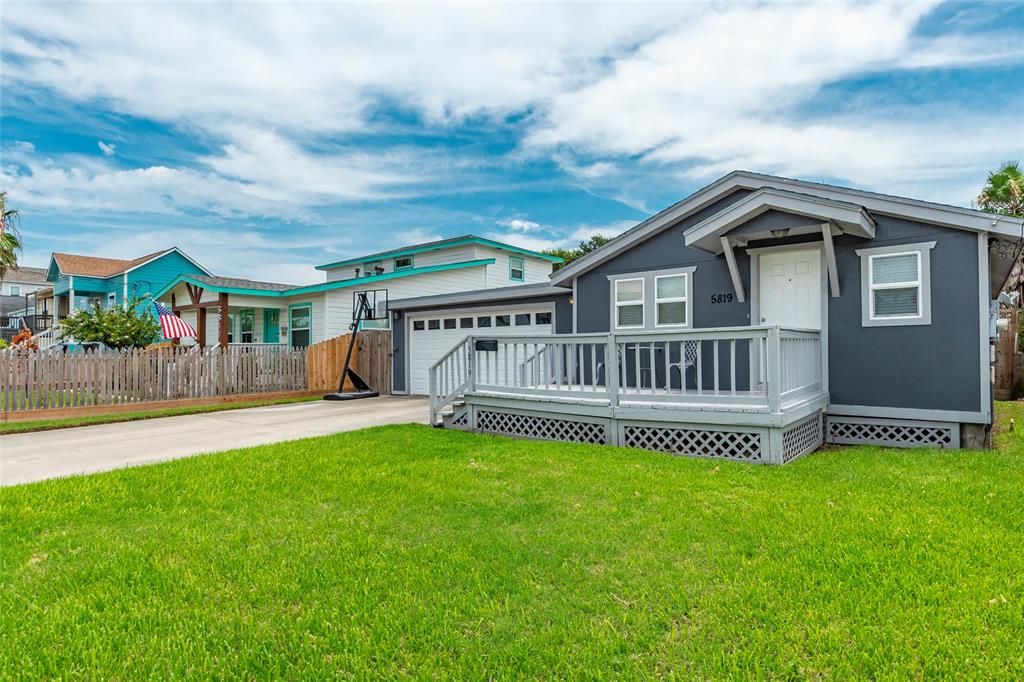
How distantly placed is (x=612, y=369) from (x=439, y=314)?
26.9 feet

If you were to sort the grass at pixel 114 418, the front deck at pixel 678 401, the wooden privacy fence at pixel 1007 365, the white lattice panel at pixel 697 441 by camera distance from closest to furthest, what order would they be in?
the front deck at pixel 678 401
the white lattice panel at pixel 697 441
the grass at pixel 114 418
the wooden privacy fence at pixel 1007 365

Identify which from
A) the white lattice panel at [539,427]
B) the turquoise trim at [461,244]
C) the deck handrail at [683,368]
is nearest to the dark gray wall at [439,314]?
the deck handrail at [683,368]

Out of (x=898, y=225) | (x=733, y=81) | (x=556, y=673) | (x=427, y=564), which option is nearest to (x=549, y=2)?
(x=733, y=81)

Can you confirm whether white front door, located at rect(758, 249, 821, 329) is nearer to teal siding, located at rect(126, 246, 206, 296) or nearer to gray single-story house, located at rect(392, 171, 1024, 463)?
gray single-story house, located at rect(392, 171, 1024, 463)

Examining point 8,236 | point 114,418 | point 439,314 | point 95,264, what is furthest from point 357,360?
point 95,264

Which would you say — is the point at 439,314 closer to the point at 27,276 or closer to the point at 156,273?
the point at 156,273

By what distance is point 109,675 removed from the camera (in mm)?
2297

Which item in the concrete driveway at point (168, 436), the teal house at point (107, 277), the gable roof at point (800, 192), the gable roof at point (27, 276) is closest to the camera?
the concrete driveway at point (168, 436)

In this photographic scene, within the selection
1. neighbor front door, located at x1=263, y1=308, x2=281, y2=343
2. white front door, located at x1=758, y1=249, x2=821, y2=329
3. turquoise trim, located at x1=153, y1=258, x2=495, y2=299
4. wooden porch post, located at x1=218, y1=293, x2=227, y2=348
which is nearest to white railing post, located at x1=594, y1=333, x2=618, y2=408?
white front door, located at x1=758, y1=249, x2=821, y2=329

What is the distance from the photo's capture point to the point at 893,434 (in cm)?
717

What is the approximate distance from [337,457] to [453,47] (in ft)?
24.6

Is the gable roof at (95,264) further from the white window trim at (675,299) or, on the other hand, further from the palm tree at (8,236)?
the white window trim at (675,299)

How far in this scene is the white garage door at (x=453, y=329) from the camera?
1234 centimetres

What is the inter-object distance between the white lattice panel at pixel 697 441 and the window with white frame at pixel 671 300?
277 centimetres
